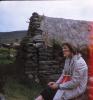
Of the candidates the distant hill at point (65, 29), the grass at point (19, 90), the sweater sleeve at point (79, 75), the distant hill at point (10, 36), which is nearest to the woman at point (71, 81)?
the sweater sleeve at point (79, 75)

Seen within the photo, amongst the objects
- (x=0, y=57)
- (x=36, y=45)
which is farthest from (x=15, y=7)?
(x=36, y=45)

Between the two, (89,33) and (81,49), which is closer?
(81,49)

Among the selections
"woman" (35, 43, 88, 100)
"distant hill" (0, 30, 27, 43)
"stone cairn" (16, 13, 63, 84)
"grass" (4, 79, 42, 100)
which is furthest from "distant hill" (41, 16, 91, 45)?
"woman" (35, 43, 88, 100)

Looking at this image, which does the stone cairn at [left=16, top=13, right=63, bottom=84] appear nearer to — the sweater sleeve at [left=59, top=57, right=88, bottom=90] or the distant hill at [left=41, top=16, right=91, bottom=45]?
the distant hill at [left=41, top=16, right=91, bottom=45]

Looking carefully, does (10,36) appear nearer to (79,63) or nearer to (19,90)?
(79,63)

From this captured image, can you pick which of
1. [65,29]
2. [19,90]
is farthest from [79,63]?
[19,90]

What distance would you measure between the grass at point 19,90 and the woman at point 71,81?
0.95 meters

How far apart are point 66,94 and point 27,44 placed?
123cm

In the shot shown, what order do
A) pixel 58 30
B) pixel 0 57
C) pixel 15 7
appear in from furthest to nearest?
1. pixel 58 30
2. pixel 0 57
3. pixel 15 7

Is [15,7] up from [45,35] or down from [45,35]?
up

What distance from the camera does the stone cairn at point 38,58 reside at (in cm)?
451

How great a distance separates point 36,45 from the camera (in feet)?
14.9

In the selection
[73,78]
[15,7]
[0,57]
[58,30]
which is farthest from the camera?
[58,30]

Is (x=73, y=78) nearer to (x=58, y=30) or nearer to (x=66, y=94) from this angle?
(x=66, y=94)
